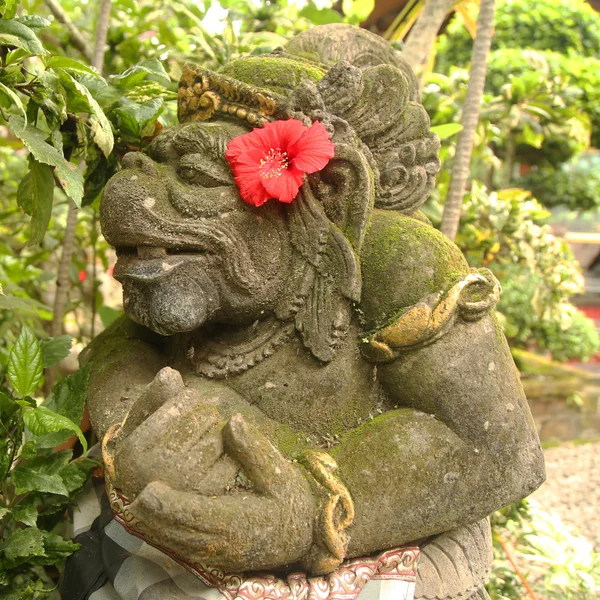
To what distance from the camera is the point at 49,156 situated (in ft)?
3.52

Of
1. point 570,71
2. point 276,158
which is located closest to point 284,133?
point 276,158

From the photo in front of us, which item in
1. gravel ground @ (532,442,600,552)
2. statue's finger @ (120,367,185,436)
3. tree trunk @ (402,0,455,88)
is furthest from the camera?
gravel ground @ (532,442,600,552)

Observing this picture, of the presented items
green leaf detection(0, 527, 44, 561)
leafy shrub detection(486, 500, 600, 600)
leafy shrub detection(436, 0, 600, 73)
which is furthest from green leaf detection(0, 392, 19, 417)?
leafy shrub detection(436, 0, 600, 73)

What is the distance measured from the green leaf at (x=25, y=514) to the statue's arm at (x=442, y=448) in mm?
606

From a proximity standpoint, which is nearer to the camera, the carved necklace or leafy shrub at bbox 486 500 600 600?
the carved necklace

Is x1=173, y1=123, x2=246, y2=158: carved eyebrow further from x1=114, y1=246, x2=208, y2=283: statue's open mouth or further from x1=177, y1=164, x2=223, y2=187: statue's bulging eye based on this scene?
x1=114, y1=246, x2=208, y2=283: statue's open mouth

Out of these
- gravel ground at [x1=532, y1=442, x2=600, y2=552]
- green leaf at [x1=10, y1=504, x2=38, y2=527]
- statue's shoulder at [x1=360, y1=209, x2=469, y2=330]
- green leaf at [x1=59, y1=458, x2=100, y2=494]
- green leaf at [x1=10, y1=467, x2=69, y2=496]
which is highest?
statue's shoulder at [x1=360, y1=209, x2=469, y2=330]

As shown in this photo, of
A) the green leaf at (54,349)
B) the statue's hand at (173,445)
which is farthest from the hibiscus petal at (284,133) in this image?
the green leaf at (54,349)

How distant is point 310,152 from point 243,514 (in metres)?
0.58

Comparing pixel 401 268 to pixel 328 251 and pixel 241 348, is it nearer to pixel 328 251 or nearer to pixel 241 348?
pixel 328 251

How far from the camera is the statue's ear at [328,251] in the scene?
3.58ft

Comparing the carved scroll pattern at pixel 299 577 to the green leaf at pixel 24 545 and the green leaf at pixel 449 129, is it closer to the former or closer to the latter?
the green leaf at pixel 24 545

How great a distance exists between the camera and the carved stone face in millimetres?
1037

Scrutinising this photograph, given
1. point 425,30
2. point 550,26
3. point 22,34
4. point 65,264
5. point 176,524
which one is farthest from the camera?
point 550,26
